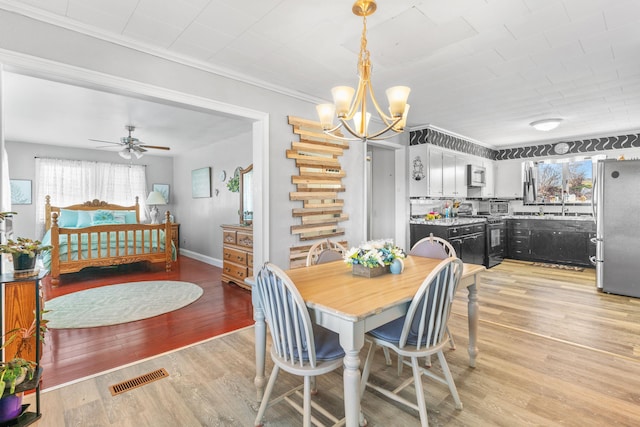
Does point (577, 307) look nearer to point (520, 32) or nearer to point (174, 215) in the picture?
point (520, 32)

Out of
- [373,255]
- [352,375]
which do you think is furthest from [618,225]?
[352,375]

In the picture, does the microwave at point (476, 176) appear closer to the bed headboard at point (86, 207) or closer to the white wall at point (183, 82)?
the white wall at point (183, 82)

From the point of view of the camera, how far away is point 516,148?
6.97 metres

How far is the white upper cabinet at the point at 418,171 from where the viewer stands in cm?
519

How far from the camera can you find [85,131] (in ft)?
17.7

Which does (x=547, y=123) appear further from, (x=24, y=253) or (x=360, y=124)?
(x=24, y=253)

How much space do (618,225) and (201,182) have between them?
694cm

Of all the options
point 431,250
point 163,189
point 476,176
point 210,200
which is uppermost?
point 476,176

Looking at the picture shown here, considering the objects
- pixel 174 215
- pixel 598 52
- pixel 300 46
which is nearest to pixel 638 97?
pixel 598 52

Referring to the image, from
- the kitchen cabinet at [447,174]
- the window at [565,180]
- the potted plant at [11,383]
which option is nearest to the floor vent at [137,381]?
the potted plant at [11,383]

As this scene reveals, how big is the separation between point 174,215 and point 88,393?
6.42 m

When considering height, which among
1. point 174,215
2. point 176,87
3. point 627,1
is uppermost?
point 627,1

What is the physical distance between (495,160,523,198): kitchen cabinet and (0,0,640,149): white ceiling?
2.74 m

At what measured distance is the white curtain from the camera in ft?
21.0
